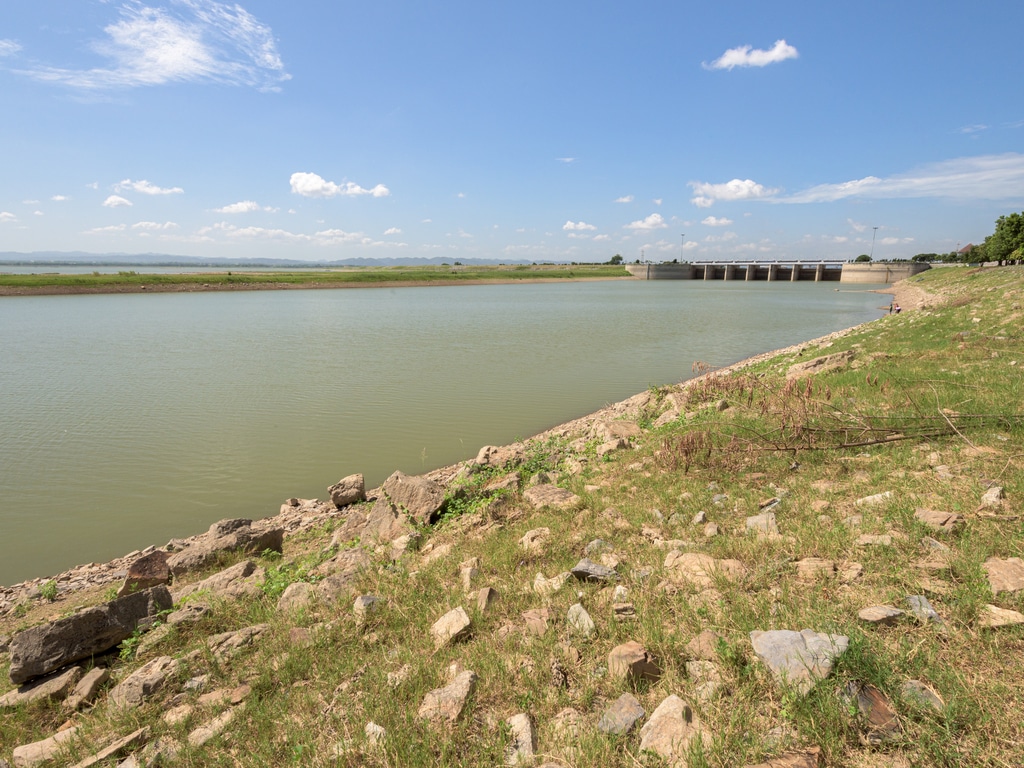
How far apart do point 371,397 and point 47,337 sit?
30432 millimetres

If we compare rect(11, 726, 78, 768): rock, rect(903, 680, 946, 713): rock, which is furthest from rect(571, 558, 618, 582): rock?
rect(11, 726, 78, 768): rock

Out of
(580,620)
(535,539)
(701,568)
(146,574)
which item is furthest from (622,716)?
(146,574)

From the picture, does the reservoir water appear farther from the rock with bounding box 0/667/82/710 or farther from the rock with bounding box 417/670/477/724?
the rock with bounding box 417/670/477/724

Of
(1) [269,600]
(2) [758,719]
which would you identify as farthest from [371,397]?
(2) [758,719]

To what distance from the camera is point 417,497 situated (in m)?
8.45

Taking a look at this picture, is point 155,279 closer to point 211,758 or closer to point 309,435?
point 309,435

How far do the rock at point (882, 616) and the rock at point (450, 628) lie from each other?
10.5ft

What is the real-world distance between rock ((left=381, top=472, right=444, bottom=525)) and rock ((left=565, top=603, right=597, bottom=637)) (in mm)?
3769

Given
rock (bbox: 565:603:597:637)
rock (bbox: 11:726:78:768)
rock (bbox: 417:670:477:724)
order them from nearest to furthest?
rock (bbox: 417:670:477:724)
rock (bbox: 11:726:78:768)
rock (bbox: 565:603:597:637)

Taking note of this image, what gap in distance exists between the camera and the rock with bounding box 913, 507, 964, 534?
496cm

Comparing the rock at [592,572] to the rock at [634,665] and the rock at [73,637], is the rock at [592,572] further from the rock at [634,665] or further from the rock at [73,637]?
the rock at [73,637]

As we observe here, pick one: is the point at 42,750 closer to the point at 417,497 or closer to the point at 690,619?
the point at 417,497

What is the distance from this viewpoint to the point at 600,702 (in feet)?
12.4

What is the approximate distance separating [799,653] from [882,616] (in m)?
0.82
